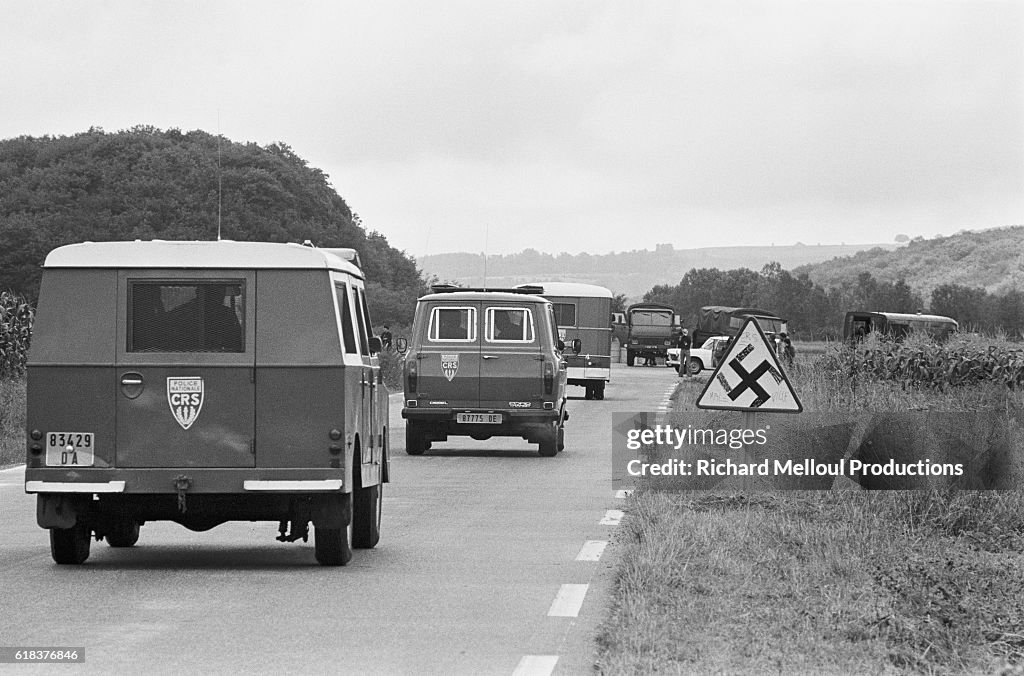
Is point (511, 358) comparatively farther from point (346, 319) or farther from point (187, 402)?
point (187, 402)

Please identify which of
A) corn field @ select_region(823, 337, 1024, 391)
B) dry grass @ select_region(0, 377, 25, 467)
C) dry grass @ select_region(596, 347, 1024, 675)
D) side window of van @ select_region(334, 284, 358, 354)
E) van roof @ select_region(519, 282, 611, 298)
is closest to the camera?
dry grass @ select_region(596, 347, 1024, 675)

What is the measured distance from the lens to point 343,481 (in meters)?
11.6

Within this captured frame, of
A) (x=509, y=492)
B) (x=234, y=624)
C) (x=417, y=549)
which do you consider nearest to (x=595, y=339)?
(x=509, y=492)

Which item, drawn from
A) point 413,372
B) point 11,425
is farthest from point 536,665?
point 11,425

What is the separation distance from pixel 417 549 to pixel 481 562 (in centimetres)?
93

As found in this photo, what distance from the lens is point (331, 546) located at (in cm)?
1204

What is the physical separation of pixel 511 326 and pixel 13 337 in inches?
647

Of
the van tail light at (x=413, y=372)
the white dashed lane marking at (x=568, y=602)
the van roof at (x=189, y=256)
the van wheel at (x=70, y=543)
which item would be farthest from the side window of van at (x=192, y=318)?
the van tail light at (x=413, y=372)

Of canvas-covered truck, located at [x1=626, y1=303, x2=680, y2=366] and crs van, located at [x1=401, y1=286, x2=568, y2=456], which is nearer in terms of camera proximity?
crs van, located at [x1=401, y1=286, x2=568, y2=456]

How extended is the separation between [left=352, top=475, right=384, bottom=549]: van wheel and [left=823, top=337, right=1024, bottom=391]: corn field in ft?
69.0

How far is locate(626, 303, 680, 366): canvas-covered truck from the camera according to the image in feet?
264

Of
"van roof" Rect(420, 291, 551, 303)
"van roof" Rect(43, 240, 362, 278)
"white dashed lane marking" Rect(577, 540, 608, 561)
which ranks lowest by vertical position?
"white dashed lane marking" Rect(577, 540, 608, 561)

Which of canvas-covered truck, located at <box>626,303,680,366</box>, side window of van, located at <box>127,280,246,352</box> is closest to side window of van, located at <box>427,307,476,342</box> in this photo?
side window of van, located at <box>127,280,246,352</box>

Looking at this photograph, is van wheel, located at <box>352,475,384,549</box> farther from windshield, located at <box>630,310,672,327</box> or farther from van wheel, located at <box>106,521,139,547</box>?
windshield, located at <box>630,310,672,327</box>
